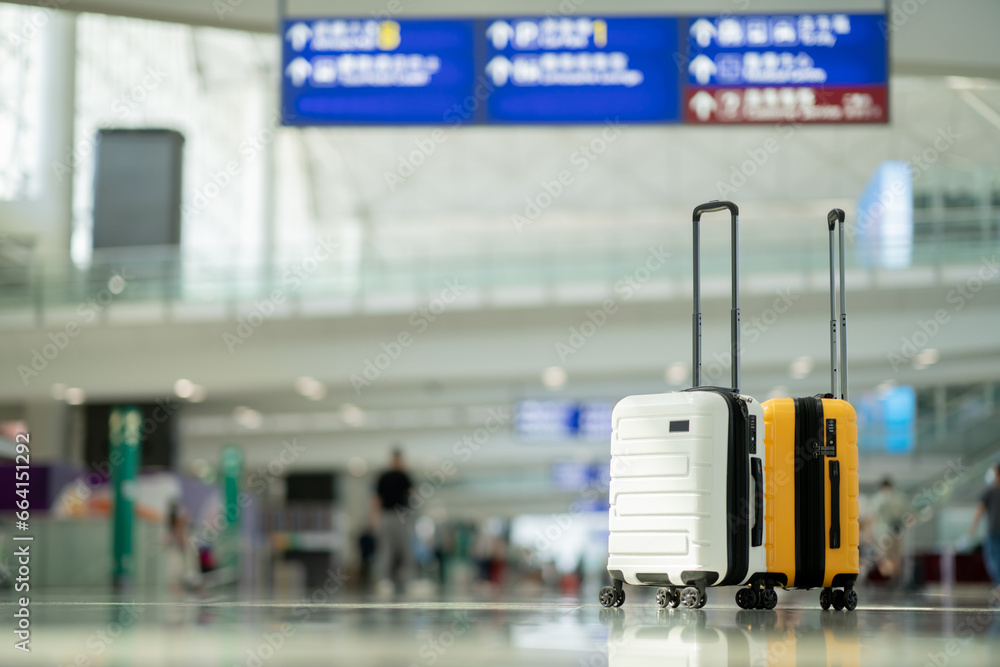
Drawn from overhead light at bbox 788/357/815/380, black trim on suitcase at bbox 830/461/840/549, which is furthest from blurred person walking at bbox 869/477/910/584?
black trim on suitcase at bbox 830/461/840/549

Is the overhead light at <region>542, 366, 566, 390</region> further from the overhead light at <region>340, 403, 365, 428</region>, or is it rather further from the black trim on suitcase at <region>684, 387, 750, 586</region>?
the black trim on suitcase at <region>684, 387, 750, 586</region>

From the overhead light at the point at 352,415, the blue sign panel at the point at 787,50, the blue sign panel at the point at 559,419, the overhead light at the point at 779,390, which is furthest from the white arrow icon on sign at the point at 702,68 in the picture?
the overhead light at the point at 352,415

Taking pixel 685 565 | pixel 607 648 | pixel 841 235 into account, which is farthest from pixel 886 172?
pixel 607 648

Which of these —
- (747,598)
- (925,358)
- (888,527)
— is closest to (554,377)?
(925,358)

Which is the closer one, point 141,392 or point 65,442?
point 141,392

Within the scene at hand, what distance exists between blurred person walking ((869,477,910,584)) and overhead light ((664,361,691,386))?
7.29m

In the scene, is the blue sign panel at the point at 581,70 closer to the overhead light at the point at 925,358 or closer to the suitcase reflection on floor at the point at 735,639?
the suitcase reflection on floor at the point at 735,639

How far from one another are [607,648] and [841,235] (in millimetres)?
4531

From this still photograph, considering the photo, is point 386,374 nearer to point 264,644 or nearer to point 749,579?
point 749,579

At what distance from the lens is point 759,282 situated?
79.0ft

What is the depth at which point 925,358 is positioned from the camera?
83.3 feet

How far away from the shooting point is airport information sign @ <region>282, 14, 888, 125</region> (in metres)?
11.0

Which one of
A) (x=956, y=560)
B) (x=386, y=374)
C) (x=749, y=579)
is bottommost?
(x=956, y=560)

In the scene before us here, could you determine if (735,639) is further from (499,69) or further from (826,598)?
(499,69)
